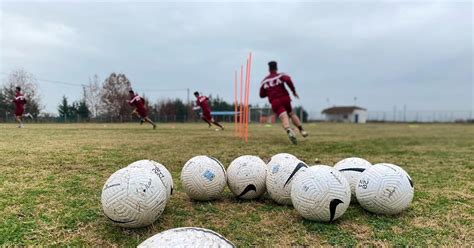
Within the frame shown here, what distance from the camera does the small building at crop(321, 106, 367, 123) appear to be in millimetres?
101625

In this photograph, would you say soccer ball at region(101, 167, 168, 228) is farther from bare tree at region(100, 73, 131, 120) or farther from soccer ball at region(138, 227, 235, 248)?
bare tree at region(100, 73, 131, 120)

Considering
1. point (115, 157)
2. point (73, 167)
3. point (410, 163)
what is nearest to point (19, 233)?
point (73, 167)

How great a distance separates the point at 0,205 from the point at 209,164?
96.7 inches

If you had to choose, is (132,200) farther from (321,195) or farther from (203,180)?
(321,195)

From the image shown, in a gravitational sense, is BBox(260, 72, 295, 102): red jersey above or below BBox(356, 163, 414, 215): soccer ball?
above

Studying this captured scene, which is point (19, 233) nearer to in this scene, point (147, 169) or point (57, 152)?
point (147, 169)

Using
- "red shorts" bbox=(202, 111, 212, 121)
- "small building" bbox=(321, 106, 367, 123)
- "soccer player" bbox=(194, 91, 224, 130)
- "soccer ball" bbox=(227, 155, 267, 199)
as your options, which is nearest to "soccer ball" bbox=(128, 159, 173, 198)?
"soccer ball" bbox=(227, 155, 267, 199)

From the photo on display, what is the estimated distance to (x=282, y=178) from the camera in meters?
4.39

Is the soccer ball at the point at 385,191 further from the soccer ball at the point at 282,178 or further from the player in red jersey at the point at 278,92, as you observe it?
the player in red jersey at the point at 278,92

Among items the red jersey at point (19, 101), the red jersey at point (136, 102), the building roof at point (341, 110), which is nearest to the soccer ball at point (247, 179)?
the red jersey at point (136, 102)

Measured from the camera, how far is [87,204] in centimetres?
407

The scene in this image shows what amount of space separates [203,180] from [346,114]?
106481 mm

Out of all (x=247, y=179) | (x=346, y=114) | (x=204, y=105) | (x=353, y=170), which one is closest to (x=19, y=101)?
(x=204, y=105)

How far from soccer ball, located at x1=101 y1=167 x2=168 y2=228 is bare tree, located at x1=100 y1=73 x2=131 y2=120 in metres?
37.9
